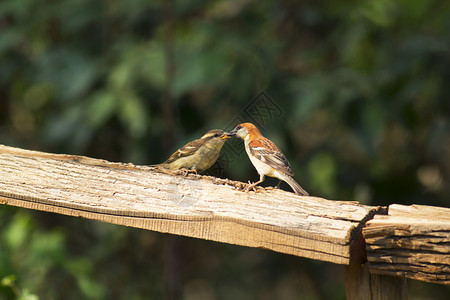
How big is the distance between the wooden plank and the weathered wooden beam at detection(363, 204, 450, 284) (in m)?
0.06

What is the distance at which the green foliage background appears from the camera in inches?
197

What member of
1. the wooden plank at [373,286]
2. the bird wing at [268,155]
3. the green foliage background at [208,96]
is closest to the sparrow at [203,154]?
the bird wing at [268,155]

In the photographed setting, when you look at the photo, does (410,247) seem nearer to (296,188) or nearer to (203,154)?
(296,188)

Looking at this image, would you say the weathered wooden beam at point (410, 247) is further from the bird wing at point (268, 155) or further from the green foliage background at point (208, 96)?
the green foliage background at point (208, 96)

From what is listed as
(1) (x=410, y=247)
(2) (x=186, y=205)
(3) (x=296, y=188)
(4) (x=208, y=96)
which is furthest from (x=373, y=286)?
(4) (x=208, y=96)

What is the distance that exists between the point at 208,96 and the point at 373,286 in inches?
182

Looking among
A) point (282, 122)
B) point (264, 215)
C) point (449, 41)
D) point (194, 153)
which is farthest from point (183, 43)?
point (264, 215)

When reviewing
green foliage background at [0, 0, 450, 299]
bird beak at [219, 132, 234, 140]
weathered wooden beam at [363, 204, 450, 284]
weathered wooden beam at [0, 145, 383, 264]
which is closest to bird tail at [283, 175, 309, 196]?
weathered wooden beam at [0, 145, 383, 264]

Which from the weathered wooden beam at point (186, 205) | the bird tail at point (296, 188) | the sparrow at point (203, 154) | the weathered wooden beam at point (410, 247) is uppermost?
the sparrow at point (203, 154)

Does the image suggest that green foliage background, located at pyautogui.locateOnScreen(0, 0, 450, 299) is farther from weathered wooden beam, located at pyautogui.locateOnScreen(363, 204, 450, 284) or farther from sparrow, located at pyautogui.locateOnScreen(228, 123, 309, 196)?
weathered wooden beam, located at pyautogui.locateOnScreen(363, 204, 450, 284)

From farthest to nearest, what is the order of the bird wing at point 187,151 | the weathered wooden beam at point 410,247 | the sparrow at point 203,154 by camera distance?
the bird wing at point 187,151
the sparrow at point 203,154
the weathered wooden beam at point 410,247

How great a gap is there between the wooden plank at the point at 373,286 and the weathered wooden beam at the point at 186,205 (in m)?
0.07

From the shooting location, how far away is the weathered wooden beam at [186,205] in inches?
80.4

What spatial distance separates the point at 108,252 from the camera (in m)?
7.05
